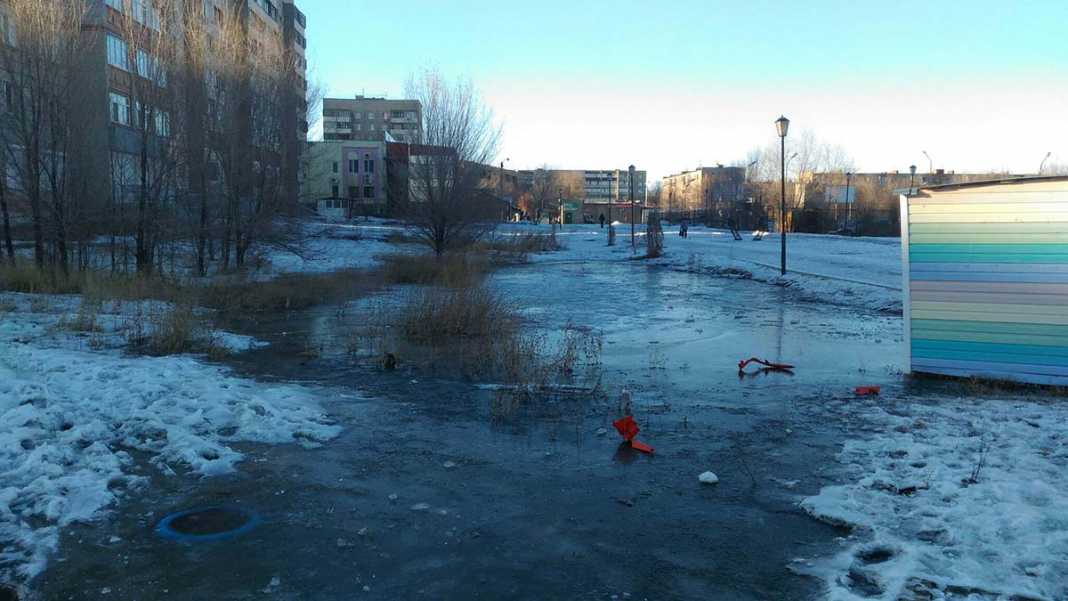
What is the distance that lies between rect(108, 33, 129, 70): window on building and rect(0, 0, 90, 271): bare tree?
12.3 feet

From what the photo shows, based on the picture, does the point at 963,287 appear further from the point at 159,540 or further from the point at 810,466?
the point at 159,540

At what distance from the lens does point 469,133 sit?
3186cm

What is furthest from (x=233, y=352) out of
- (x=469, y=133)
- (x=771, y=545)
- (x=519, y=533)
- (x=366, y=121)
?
(x=366, y=121)

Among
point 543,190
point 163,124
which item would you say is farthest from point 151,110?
point 543,190

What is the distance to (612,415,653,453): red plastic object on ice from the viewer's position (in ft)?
21.3

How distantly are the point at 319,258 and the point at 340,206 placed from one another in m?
58.7

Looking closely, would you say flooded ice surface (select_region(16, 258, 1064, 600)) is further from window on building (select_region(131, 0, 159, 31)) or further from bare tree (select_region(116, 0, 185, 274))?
window on building (select_region(131, 0, 159, 31))

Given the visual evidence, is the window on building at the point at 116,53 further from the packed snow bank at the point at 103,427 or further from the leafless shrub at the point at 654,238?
the leafless shrub at the point at 654,238

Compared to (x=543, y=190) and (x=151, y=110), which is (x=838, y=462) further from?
(x=543, y=190)

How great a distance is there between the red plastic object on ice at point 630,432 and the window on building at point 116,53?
21.3m

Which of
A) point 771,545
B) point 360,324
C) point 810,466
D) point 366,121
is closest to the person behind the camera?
point 771,545

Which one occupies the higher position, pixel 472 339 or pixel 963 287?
pixel 963 287

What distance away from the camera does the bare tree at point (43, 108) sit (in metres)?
18.0

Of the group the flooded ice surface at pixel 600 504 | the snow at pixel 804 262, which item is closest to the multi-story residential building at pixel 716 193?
the snow at pixel 804 262
